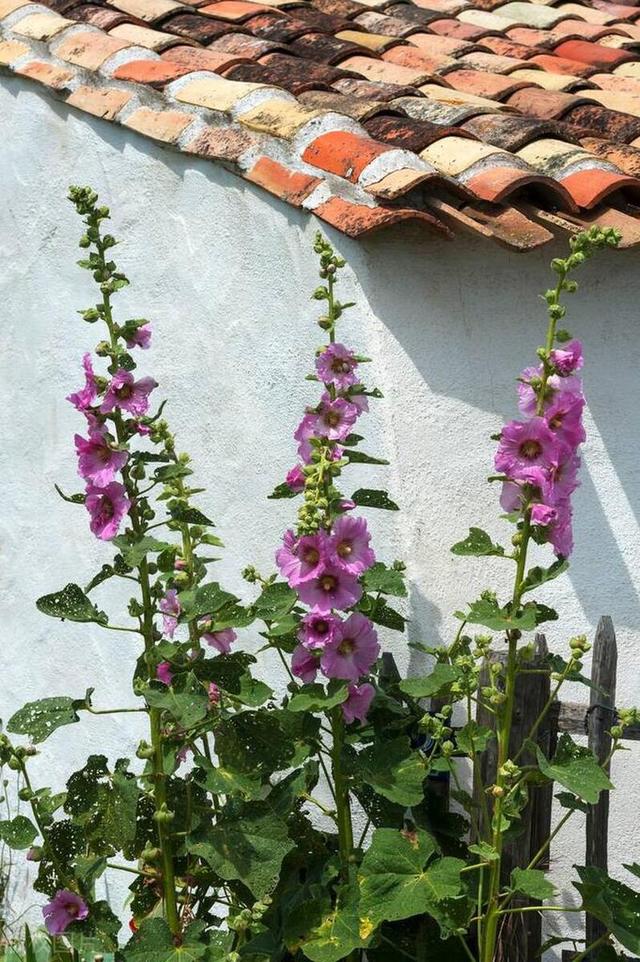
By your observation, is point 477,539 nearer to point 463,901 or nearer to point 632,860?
point 463,901

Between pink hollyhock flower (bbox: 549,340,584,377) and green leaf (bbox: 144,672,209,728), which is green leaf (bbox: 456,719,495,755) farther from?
pink hollyhock flower (bbox: 549,340,584,377)

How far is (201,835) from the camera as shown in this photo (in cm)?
280

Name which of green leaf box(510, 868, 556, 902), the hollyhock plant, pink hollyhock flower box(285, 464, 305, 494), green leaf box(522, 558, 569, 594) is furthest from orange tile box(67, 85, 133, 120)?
green leaf box(510, 868, 556, 902)

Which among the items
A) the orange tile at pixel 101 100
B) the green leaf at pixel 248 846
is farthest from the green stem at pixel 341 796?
the orange tile at pixel 101 100

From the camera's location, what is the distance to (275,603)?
2.86 meters

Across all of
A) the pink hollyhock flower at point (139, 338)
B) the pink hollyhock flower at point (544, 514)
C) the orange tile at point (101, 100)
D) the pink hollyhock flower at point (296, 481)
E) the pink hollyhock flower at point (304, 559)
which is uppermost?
the orange tile at point (101, 100)

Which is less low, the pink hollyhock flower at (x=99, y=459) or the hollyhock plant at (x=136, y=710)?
the pink hollyhock flower at (x=99, y=459)

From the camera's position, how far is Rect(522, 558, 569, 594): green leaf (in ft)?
8.62

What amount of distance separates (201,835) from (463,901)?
1.67 feet

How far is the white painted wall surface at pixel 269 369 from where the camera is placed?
3.50 m

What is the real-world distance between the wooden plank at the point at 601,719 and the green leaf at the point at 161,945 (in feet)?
2.97

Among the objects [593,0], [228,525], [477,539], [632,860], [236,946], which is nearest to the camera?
[477,539]

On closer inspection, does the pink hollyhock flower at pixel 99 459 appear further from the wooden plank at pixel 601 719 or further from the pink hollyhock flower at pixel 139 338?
the wooden plank at pixel 601 719

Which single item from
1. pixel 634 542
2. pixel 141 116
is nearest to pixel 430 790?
pixel 634 542
